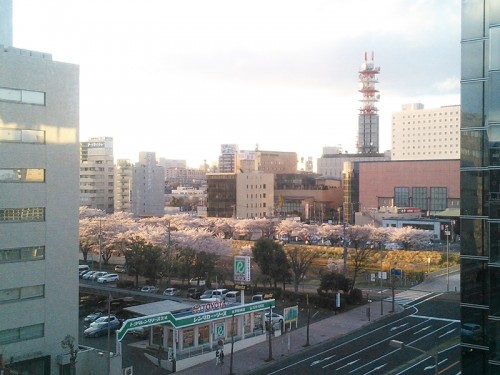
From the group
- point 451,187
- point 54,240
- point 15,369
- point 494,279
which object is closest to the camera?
point 494,279

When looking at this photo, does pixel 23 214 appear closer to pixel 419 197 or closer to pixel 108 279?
pixel 108 279

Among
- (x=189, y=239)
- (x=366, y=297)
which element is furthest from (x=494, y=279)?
(x=189, y=239)

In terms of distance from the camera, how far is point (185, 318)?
592 inches

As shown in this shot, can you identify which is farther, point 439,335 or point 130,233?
point 130,233

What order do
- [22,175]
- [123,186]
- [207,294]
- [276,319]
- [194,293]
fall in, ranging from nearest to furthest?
[22,175] < [276,319] < [207,294] < [194,293] < [123,186]

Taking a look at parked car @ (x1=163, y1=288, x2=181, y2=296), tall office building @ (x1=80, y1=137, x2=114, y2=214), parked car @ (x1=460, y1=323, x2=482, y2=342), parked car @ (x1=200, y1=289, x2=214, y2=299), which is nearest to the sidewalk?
parked car @ (x1=200, y1=289, x2=214, y2=299)

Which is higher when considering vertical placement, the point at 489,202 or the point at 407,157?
the point at 407,157

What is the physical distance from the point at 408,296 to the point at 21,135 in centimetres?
1814

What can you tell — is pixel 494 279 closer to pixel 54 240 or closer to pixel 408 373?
pixel 408 373

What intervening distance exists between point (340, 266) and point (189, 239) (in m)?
9.54

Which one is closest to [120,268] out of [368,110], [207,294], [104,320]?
[207,294]

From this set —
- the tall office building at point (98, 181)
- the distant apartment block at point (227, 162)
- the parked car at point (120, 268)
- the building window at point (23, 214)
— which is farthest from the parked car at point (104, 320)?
the distant apartment block at point (227, 162)

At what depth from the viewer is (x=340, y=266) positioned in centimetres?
2827

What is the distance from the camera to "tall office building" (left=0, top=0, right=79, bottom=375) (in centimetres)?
1154
